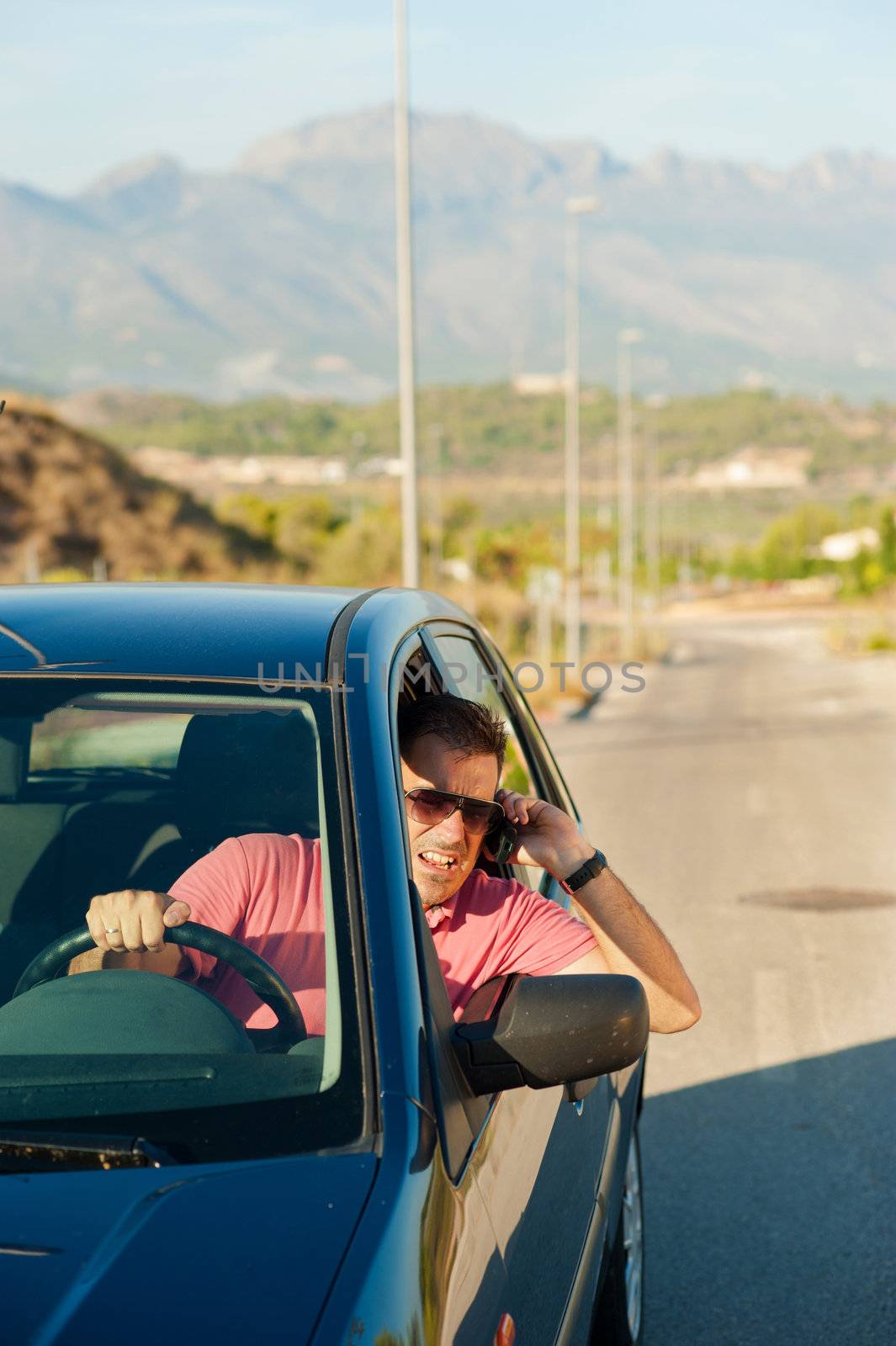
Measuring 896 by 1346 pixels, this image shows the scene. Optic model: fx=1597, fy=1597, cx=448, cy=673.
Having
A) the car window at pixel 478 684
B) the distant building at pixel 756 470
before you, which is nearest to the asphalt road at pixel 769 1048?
the car window at pixel 478 684

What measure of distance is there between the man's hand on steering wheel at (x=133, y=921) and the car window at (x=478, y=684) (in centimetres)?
104

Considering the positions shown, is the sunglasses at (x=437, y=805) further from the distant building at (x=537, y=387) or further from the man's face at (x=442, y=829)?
the distant building at (x=537, y=387)

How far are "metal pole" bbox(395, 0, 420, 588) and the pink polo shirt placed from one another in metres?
13.9

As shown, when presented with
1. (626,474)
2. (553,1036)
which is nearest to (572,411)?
(626,474)

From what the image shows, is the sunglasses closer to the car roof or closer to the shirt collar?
the shirt collar

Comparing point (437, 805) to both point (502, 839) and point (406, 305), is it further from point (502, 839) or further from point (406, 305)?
point (406, 305)

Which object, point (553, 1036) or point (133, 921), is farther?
point (133, 921)

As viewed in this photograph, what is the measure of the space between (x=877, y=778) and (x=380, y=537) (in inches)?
1216

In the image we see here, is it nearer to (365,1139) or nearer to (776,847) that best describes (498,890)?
(365,1139)

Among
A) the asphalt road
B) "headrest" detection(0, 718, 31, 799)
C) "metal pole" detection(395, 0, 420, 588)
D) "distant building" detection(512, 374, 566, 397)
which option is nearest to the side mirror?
"headrest" detection(0, 718, 31, 799)

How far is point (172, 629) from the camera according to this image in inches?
97.8

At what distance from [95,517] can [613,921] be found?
37926 millimetres

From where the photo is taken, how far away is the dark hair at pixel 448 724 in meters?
2.65

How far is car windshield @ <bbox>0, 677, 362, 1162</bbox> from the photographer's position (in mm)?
1909
